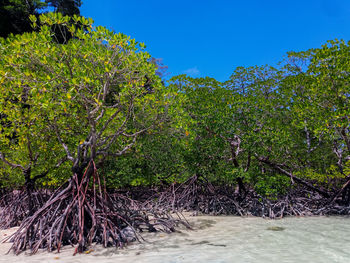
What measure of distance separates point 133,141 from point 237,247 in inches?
137

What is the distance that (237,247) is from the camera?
498 cm

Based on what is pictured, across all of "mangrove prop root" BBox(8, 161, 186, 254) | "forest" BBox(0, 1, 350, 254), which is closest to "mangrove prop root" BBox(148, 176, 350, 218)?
"forest" BBox(0, 1, 350, 254)

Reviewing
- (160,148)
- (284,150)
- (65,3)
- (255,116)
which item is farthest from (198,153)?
(65,3)

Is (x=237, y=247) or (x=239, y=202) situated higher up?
(x=239, y=202)

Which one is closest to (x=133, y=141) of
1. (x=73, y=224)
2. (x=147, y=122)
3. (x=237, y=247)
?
(x=147, y=122)

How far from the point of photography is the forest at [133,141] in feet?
18.3

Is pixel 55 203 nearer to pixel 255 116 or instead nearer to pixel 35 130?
pixel 35 130

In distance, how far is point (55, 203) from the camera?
238 inches

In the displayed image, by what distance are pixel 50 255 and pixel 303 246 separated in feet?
14.5

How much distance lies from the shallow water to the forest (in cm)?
46

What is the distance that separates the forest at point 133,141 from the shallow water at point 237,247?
0.46m

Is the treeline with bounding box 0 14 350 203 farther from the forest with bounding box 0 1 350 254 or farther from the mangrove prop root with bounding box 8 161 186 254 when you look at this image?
the mangrove prop root with bounding box 8 161 186 254

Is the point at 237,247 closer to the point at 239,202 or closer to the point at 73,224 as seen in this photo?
the point at 73,224

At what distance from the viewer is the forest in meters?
5.59
